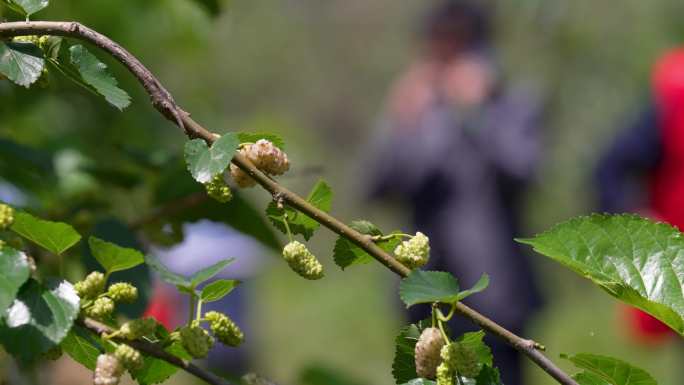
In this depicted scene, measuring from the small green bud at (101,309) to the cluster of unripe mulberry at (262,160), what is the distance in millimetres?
121

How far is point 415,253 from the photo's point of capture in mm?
797

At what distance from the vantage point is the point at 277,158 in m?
0.80

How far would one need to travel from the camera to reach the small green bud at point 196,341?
78 centimetres

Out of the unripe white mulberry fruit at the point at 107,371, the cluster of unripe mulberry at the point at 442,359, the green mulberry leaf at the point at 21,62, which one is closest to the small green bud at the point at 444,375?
the cluster of unripe mulberry at the point at 442,359

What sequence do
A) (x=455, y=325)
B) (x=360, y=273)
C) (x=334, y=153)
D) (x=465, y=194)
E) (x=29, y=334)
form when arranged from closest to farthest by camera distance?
(x=29, y=334), (x=455, y=325), (x=465, y=194), (x=360, y=273), (x=334, y=153)

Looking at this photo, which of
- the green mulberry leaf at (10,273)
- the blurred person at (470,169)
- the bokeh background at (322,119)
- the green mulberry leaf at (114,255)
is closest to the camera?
the green mulberry leaf at (10,273)

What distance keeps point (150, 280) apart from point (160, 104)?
0.41 meters

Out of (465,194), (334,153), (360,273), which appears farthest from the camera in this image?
(334,153)

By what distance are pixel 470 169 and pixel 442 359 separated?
3846 mm

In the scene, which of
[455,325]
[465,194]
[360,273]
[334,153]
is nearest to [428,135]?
[465,194]

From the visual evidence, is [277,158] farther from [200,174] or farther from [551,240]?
[551,240]

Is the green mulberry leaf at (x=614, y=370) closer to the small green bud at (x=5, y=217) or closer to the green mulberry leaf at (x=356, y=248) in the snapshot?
the green mulberry leaf at (x=356, y=248)

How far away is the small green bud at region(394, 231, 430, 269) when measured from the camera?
2.61ft

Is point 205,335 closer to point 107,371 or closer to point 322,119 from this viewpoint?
point 107,371
